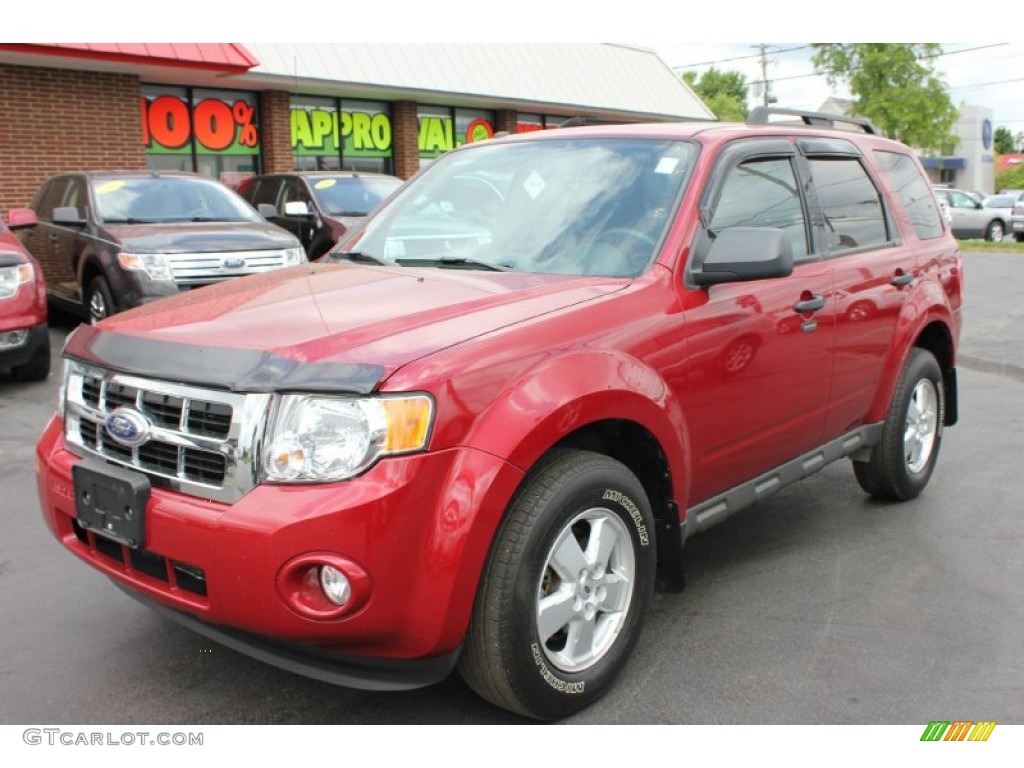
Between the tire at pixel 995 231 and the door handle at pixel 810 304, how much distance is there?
29911mm

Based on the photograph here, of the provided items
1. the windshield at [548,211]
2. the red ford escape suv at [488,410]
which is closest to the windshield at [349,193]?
the red ford escape suv at [488,410]

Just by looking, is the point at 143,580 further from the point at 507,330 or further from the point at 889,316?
the point at 889,316

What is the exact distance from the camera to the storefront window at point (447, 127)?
2088 centimetres

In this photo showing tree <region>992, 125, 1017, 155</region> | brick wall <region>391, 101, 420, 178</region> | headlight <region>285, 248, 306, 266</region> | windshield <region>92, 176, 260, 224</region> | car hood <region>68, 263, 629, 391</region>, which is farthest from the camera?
tree <region>992, 125, 1017, 155</region>

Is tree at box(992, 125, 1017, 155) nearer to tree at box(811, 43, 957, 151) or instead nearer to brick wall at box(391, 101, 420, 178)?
tree at box(811, 43, 957, 151)

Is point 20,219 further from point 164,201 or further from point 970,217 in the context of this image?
point 970,217

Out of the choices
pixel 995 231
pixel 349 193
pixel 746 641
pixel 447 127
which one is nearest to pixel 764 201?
pixel 746 641

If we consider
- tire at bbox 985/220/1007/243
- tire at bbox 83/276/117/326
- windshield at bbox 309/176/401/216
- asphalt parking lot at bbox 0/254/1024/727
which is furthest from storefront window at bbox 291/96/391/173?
tire at bbox 985/220/1007/243

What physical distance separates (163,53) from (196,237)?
577 centimetres

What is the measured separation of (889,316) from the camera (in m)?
4.80

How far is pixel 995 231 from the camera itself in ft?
102

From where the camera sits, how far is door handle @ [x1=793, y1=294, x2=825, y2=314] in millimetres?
4105

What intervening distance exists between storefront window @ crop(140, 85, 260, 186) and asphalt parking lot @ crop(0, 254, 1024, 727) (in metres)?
12.2

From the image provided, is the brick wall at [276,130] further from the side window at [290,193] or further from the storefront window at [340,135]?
the side window at [290,193]
